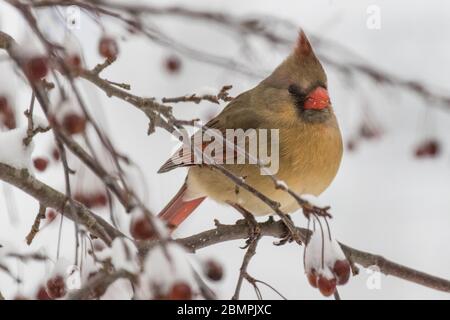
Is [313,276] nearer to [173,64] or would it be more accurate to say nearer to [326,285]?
[326,285]

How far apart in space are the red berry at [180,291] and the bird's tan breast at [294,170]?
4.89ft

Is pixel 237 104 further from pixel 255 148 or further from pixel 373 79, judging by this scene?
pixel 373 79

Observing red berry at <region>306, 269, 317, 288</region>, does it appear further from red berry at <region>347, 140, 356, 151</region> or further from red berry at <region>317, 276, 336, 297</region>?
red berry at <region>347, 140, 356, 151</region>

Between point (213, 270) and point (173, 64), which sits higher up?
point (173, 64)

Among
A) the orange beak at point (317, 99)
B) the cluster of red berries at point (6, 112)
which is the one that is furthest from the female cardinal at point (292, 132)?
the cluster of red berries at point (6, 112)

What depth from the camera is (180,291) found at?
126 cm

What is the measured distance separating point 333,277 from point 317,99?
128 cm

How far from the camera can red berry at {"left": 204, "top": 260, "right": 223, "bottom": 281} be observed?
1.63m

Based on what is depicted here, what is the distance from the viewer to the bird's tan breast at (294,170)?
2.81 metres

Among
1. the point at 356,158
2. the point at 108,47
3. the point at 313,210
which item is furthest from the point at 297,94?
the point at 356,158

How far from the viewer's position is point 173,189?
17.2 ft

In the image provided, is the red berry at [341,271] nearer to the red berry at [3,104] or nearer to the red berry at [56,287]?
the red berry at [56,287]
